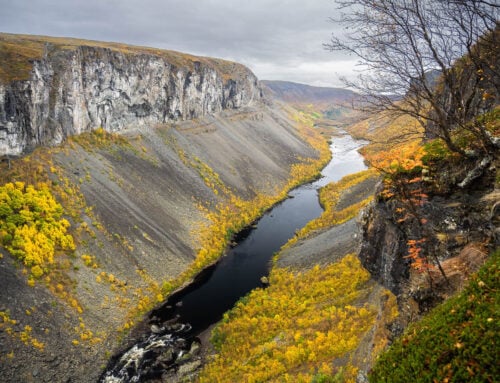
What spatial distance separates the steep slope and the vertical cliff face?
0.19 meters

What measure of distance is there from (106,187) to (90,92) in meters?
19.1

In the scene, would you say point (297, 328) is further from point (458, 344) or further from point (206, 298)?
point (458, 344)

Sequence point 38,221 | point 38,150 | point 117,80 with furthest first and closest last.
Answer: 1. point 117,80
2. point 38,150
3. point 38,221

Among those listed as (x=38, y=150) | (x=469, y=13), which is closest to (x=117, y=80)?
Answer: (x=38, y=150)

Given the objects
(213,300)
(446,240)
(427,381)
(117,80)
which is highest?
(117,80)

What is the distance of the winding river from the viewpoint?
87.7 ft

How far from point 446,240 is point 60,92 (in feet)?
165

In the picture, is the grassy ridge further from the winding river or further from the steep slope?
the steep slope

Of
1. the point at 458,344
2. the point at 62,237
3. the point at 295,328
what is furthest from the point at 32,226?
the point at 458,344

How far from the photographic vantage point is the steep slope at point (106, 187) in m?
27.0

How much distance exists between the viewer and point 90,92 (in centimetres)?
5450

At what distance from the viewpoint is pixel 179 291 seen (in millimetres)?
37031

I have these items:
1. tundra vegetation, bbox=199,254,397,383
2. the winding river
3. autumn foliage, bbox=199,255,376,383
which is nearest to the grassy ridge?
tundra vegetation, bbox=199,254,397,383

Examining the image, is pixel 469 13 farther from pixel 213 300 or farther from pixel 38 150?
pixel 38 150
